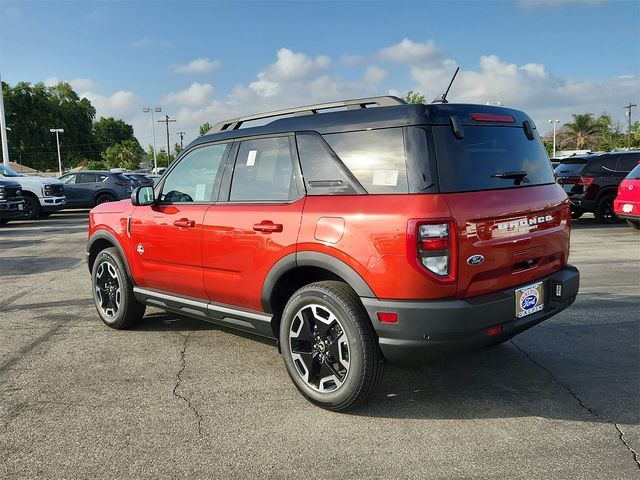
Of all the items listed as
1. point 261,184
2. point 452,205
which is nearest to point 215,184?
point 261,184

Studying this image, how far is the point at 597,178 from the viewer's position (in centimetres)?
1278

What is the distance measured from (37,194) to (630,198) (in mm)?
16739

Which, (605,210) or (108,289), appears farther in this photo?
(605,210)

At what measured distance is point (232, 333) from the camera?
16.5ft

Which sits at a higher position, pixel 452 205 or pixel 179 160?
pixel 179 160

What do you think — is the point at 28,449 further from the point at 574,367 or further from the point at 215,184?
the point at 574,367

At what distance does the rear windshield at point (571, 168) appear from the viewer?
42.5ft

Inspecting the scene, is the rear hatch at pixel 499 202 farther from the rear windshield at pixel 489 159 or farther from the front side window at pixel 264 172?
the front side window at pixel 264 172

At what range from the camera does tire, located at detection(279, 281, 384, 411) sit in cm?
315

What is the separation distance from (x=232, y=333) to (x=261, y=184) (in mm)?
1764

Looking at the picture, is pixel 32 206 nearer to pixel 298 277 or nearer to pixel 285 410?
pixel 298 277

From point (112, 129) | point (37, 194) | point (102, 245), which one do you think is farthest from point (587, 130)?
point (112, 129)

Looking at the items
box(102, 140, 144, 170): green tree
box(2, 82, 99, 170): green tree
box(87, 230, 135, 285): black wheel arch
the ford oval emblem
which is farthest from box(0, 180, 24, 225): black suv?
box(102, 140, 144, 170): green tree

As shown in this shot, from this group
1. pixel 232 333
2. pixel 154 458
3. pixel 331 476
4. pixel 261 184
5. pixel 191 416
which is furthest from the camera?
pixel 232 333
